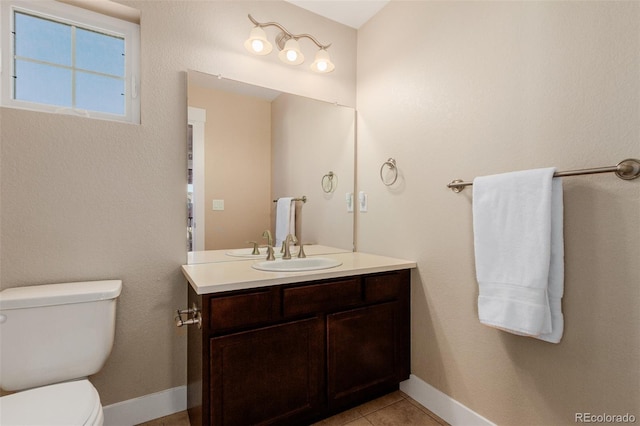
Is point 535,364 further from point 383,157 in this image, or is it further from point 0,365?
point 0,365

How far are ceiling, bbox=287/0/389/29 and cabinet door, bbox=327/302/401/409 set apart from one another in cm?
196

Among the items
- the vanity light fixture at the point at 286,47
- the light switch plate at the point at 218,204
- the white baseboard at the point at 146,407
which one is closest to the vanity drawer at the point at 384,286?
the light switch plate at the point at 218,204

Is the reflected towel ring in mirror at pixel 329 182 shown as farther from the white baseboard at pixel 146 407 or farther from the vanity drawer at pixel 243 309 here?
the white baseboard at pixel 146 407

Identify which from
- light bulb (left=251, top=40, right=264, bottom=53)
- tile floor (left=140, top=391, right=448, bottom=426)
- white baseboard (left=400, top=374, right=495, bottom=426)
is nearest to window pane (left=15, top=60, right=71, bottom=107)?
light bulb (left=251, top=40, right=264, bottom=53)

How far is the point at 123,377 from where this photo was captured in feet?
5.20

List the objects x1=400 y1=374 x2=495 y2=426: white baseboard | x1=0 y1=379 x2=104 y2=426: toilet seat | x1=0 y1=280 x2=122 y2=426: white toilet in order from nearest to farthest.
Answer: x1=0 y1=379 x2=104 y2=426: toilet seat
x1=0 y1=280 x2=122 y2=426: white toilet
x1=400 y1=374 x2=495 y2=426: white baseboard

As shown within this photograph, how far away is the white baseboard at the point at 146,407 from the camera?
1559mm

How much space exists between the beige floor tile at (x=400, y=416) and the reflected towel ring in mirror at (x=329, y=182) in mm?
1403

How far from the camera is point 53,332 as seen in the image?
1.28 meters

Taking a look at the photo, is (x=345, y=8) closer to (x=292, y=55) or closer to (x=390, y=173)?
(x=292, y=55)

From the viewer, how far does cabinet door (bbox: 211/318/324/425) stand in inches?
51.9

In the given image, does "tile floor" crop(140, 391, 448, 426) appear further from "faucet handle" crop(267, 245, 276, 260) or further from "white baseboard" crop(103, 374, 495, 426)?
"faucet handle" crop(267, 245, 276, 260)

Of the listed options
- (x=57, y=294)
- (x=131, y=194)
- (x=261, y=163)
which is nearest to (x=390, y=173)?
(x=261, y=163)

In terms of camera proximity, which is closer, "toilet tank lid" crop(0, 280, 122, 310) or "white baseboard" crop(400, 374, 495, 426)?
"toilet tank lid" crop(0, 280, 122, 310)
